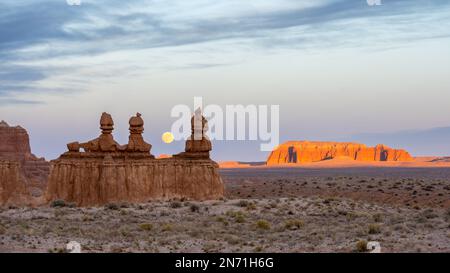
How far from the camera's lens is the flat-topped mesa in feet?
180

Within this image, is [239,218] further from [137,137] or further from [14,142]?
[14,142]

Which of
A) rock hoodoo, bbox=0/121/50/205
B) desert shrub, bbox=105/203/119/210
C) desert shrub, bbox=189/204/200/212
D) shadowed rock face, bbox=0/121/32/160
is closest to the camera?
desert shrub, bbox=189/204/200/212

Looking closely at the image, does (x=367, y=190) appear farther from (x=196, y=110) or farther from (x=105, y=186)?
(x=105, y=186)

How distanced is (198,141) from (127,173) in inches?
242

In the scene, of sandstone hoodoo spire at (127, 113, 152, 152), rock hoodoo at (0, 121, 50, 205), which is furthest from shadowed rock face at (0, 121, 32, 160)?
sandstone hoodoo spire at (127, 113, 152, 152)

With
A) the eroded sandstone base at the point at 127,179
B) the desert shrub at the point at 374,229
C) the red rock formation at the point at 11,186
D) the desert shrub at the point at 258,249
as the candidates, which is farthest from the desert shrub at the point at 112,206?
the desert shrub at the point at 258,249

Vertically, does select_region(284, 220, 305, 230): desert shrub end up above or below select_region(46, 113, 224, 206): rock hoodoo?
below

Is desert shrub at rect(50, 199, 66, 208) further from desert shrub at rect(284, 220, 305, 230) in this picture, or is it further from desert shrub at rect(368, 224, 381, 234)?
desert shrub at rect(368, 224, 381, 234)

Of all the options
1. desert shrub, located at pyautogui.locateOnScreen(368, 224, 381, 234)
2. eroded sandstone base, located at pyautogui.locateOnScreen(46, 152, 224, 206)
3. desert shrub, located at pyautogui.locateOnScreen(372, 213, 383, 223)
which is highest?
eroded sandstone base, located at pyautogui.locateOnScreen(46, 152, 224, 206)

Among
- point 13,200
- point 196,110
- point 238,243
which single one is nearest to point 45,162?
point 13,200

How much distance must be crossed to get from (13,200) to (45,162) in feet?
149

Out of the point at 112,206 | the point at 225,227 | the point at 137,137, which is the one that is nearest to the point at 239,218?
the point at 225,227

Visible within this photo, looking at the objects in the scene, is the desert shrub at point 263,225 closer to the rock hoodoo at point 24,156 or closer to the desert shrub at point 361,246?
the desert shrub at point 361,246

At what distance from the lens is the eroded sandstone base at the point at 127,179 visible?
167ft
